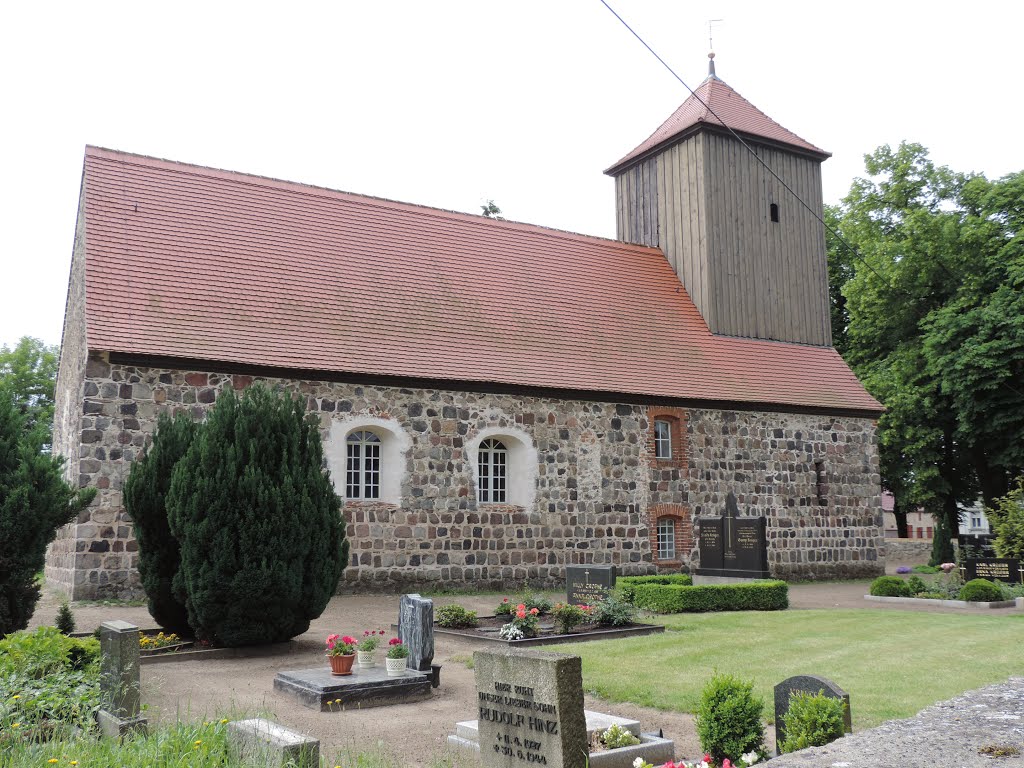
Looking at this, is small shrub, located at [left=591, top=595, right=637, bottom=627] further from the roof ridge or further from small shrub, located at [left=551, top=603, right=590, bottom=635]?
the roof ridge

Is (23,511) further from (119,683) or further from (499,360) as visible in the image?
(499,360)

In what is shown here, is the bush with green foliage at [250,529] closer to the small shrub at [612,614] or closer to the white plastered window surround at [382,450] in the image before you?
the small shrub at [612,614]

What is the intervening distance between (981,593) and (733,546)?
3943mm

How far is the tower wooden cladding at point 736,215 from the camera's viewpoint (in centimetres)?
2105

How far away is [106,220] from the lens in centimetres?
1510

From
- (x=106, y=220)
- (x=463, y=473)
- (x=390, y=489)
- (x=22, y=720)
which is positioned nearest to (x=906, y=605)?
(x=463, y=473)

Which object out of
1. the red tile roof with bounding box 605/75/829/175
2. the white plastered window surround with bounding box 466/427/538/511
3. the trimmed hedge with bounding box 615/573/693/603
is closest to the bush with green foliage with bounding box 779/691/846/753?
the trimmed hedge with bounding box 615/573/693/603

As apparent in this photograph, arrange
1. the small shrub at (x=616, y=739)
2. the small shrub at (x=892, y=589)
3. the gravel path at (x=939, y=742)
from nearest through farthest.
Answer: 1. the gravel path at (x=939, y=742)
2. the small shrub at (x=616, y=739)
3. the small shrub at (x=892, y=589)

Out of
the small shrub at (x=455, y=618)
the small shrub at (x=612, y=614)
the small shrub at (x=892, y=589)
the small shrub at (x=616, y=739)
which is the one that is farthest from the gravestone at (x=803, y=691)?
the small shrub at (x=892, y=589)

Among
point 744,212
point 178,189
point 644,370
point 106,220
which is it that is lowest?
point 644,370

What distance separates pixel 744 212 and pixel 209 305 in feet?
42.2

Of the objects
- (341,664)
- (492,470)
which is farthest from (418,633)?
(492,470)

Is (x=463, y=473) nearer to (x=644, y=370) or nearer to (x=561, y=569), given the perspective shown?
(x=561, y=569)

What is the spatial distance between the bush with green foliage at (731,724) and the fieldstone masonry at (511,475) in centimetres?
997
